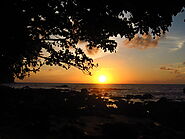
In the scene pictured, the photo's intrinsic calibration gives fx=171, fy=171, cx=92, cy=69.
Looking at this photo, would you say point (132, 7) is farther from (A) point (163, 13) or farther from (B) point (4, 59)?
(B) point (4, 59)

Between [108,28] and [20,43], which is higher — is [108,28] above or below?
above

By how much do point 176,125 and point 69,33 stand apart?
817 centimetres

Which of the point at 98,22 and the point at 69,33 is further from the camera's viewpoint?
the point at 69,33

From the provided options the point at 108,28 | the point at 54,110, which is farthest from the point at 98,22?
the point at 54,110

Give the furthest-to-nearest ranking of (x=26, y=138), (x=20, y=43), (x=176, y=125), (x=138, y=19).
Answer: (x=176, y=125), (x=138, y=19), (x=20, y=43), (x=26, y=138)

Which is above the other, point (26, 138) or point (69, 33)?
point (69, 33)

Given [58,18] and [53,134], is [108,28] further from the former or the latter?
[53,134]

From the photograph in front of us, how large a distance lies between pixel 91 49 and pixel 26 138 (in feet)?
21.0

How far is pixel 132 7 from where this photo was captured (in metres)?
6.34

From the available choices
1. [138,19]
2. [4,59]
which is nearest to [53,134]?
[4,59]

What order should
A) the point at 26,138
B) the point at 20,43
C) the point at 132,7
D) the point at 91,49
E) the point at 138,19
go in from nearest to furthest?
the point at 26,138
the point at 132,7
the point at 20,43
the point at 138,19
the point at 91,49

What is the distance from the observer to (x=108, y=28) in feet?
27.0

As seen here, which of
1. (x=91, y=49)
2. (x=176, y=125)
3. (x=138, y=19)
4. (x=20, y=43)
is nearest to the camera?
(x=20, y=43)

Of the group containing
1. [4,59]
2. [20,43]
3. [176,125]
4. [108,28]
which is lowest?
[176,125]
